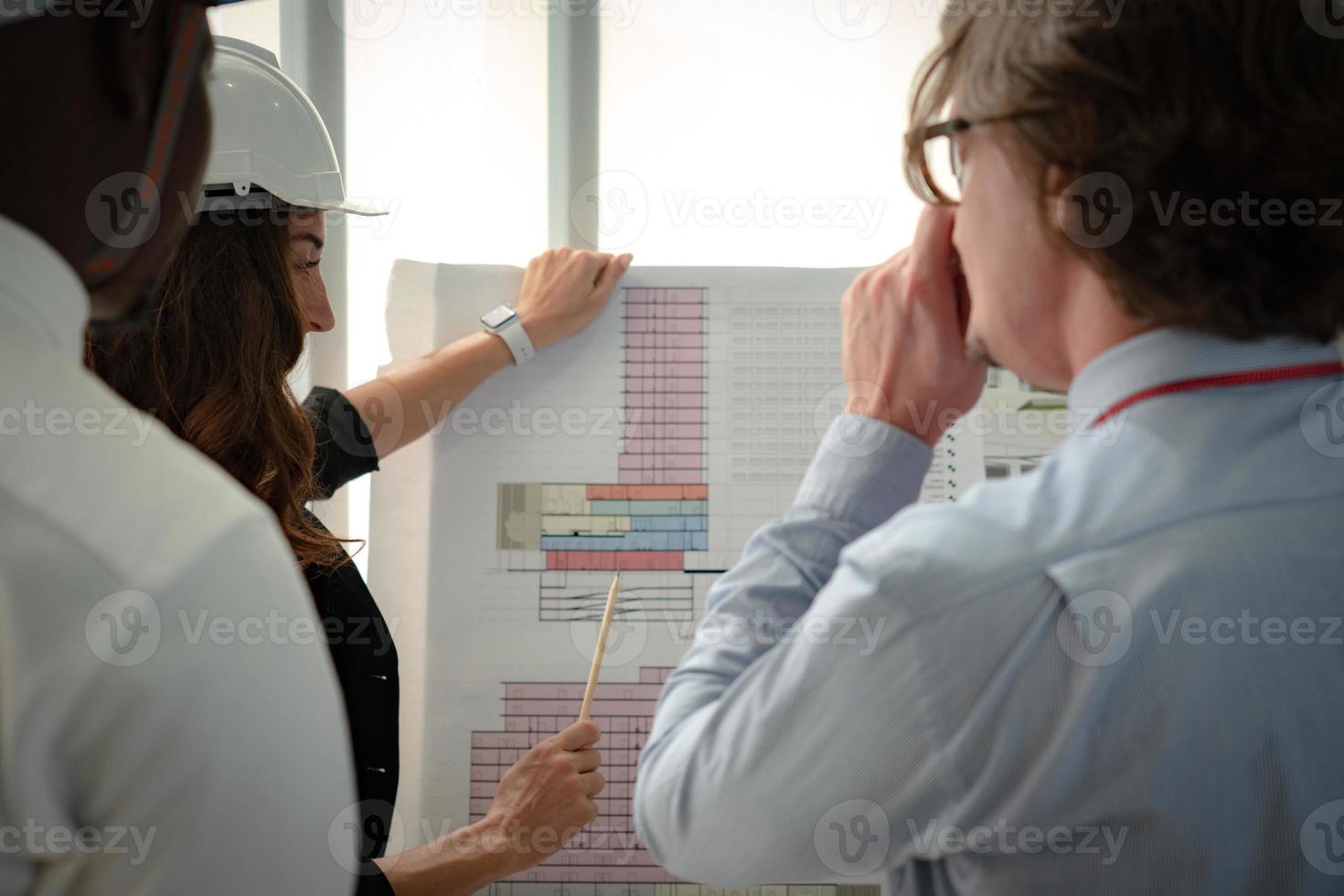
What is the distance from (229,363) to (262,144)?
0.88 feet

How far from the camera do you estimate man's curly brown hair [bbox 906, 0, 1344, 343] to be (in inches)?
22.5

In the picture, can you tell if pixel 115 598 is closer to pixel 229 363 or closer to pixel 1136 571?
pixel 1136 571

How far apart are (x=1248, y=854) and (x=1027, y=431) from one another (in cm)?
81

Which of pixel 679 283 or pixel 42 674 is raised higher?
pixel 679 283

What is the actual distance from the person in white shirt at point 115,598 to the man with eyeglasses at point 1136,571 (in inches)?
11.2

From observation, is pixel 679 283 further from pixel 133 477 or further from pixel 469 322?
pixel 133 477

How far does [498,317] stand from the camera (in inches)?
52.7

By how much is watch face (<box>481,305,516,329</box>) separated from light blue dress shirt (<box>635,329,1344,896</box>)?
83 centimetres

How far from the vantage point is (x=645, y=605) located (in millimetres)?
1318

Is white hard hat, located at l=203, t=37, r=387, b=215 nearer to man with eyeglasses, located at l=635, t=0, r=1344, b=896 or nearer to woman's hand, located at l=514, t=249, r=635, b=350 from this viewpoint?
woman's hand, located at l=514, t=249, r=635, b=350

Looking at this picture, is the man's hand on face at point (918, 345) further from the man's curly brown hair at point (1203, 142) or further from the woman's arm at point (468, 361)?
the woman's arm at point (468, 361)

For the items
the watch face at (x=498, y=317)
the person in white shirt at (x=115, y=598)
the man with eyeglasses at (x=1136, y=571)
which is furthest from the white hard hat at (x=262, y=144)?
the man with eyeglasses at (x=1136, y=571)

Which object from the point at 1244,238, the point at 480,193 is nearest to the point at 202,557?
the point at 1244,238

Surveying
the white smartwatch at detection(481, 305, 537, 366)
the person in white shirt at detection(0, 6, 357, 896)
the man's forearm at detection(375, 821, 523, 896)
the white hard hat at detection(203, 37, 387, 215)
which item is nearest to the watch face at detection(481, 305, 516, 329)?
the white smartwatch at detection(481, 305, 537, 366)
